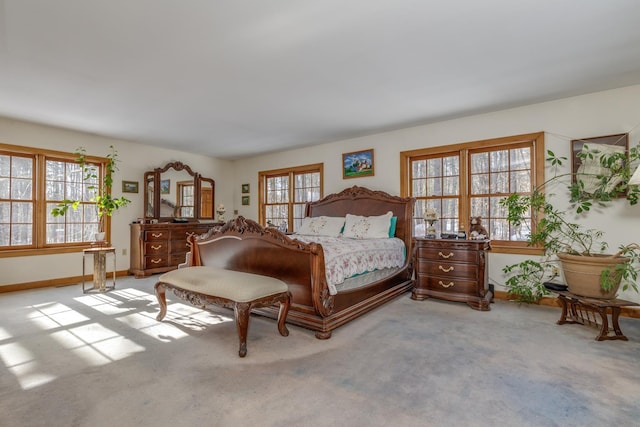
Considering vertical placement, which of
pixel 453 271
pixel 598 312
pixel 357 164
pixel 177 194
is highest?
pixel 357 164

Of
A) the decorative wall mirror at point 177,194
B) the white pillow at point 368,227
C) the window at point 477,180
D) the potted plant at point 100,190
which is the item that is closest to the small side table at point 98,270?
the potted plant at point 100,190

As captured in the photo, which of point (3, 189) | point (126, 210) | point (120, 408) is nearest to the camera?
point (120, 408)

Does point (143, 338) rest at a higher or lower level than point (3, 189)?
lower

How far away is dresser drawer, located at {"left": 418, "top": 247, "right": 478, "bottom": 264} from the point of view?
368 cm

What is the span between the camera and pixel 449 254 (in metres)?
3.80

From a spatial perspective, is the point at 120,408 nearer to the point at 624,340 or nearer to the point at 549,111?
the point at 624,340

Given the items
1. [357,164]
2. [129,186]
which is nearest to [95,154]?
[129,186]

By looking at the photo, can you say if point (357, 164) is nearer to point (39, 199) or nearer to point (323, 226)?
point (323, 226)

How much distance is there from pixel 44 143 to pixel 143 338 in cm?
396

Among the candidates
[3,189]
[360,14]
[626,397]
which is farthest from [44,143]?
[626,397]

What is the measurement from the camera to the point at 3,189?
4457 millimetres

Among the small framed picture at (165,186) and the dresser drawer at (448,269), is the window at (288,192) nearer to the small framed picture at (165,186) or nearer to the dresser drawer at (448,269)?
the small framed picture at (165,186)

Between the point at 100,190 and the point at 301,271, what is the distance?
4.46m

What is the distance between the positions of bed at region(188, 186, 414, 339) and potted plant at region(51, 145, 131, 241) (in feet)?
7.01
